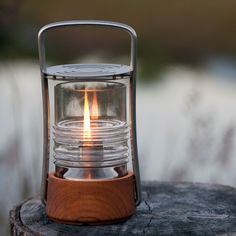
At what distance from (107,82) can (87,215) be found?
1.34ft

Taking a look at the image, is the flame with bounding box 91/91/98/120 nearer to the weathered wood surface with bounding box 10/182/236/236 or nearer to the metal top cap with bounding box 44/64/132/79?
the metal top cap with bounding box 44/64/132/79

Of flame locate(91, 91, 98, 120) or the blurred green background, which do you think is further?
the blurred green background

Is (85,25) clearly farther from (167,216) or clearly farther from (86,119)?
(167,216)

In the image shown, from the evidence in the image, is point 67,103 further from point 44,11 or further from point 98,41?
point 44,11

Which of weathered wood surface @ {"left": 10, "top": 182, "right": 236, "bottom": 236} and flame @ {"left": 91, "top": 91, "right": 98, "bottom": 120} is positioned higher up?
flame @ {"left": 91, "top": 91, "right": 98, "bottom": 120}

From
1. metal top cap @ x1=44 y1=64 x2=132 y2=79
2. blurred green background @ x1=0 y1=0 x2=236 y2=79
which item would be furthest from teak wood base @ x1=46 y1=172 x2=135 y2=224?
blurred green background @ x1=0 y1=0 x2=236 y2=79

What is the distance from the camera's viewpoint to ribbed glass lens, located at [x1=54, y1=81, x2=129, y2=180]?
2.53 meters

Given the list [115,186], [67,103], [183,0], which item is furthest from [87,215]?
[183,0]

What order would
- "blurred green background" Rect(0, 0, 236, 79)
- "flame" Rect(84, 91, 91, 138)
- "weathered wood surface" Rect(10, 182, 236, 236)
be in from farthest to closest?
"blurred green background" Rect(0, 0, 236, 79), "flame" Rect(84, 91, 91, 138), "weathered wood surface" Rect(10, 182, 236, 236)

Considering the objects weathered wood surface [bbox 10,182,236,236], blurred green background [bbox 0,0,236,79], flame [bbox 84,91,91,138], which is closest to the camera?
weathered wood surface [bbox 10,182,236,236]

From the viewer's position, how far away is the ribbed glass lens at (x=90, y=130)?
2531 mm

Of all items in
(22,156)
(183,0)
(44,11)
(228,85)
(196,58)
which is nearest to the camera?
(22,156)

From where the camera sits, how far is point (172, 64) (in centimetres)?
1057

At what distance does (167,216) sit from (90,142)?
0.32 metres
